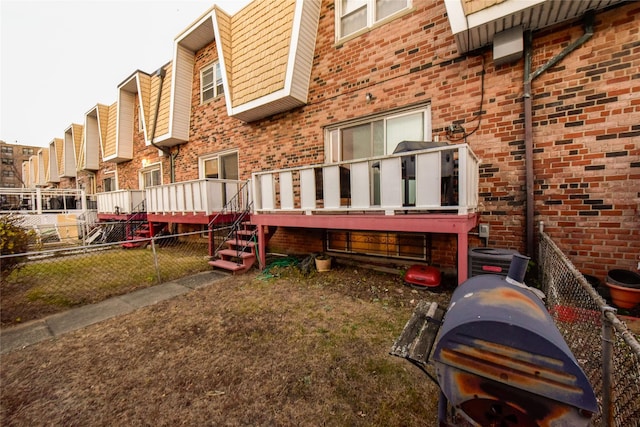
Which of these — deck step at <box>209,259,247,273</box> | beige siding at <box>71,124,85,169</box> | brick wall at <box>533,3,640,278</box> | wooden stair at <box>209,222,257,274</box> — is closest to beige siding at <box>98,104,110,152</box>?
beige siding at <box>71,124,85,169</box>

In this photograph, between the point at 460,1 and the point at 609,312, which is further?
the point at 460,1

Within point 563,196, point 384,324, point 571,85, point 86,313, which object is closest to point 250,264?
point 86,313

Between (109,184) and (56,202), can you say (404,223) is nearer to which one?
(109,184)

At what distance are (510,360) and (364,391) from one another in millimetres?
1367

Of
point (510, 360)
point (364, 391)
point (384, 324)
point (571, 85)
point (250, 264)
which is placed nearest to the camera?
point (510, 360)

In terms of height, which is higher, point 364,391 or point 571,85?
point 571,85

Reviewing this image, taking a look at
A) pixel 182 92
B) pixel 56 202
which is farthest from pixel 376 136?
pixel 56 202

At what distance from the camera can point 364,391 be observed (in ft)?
7.17

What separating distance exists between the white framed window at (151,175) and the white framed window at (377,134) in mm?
8899

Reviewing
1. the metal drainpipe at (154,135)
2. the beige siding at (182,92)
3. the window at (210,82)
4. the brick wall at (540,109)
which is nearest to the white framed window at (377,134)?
the brick wall at (540,109)

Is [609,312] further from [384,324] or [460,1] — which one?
[460,1]

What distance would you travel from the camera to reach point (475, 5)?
12.4ft

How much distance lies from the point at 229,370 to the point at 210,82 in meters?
9.73

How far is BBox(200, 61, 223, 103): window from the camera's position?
894 cm
